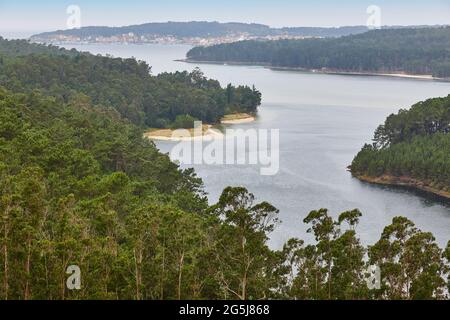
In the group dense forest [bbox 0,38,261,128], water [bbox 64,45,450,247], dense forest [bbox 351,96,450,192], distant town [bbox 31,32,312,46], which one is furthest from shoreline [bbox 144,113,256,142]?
distant town [bbox 31,32,312,46]

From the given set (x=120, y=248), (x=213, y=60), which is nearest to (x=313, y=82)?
(x=213, y=60)

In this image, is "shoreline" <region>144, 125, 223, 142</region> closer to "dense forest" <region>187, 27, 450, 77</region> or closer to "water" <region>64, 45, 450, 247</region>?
"water" <region>64, 45, 450, 247</region>

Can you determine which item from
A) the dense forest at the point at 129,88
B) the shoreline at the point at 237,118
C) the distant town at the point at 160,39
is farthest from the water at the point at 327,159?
the distant town at the point at 160,39

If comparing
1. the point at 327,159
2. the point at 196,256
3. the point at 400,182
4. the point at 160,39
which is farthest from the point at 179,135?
the point at 160,39

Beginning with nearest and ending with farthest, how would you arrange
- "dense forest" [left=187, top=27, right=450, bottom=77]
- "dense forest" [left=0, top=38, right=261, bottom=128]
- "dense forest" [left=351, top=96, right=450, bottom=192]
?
"dense forest" [left=351, top=96, right=450, bottom=192] < "dense forest" [left=0, top=38, right=261, bottom=128] < "dense forest" [left=187, top=27, right=450, bottom=77]

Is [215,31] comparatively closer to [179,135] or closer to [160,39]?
[160,39]

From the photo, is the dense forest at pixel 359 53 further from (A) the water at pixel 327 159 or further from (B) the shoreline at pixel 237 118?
(B) the shoreline at pixel 237 118
